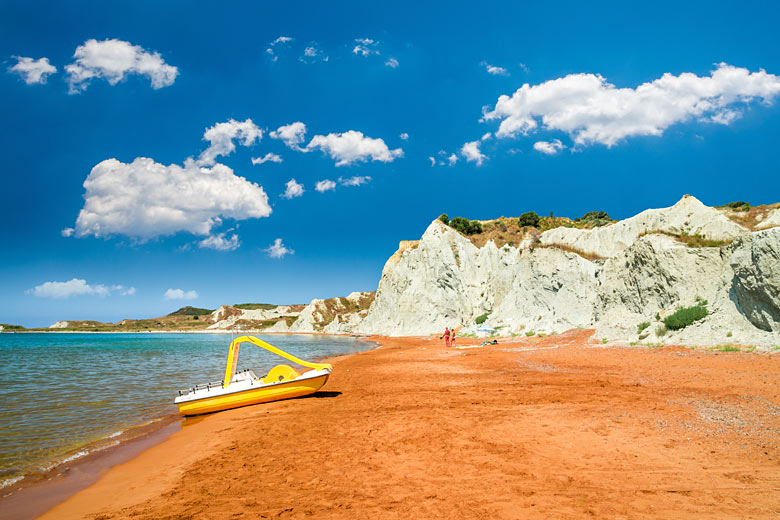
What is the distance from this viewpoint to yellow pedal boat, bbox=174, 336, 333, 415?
1228 centimetres

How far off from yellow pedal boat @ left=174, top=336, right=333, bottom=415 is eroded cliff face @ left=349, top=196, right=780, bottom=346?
19.6 meters

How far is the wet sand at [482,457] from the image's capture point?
4.97m

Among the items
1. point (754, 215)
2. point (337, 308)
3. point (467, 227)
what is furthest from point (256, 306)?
point (754, 215)

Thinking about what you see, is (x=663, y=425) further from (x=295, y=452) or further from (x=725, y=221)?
(x=725, y=221)

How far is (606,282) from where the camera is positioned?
30.9 meters

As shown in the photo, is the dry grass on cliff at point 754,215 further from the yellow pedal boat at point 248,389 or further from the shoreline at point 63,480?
the shoreline at point 63,480

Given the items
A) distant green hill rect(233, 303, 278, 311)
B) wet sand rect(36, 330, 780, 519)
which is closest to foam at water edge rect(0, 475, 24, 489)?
wet sand rect(36, 330, 780, 519)

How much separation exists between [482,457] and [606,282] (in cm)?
2878

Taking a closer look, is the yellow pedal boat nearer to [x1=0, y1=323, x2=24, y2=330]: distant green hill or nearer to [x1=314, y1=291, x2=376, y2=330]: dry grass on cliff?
[x1=314, y1=291, x2=376, y2=330]: dry grass on cliff

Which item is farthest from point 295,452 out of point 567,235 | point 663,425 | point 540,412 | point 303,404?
point 567,235

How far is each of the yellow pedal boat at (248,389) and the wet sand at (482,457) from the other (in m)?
0.40

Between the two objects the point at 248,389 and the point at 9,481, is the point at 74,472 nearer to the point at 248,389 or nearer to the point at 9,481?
the point at 9,481

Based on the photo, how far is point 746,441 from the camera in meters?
6.56

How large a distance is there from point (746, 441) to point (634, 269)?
24.8 m
